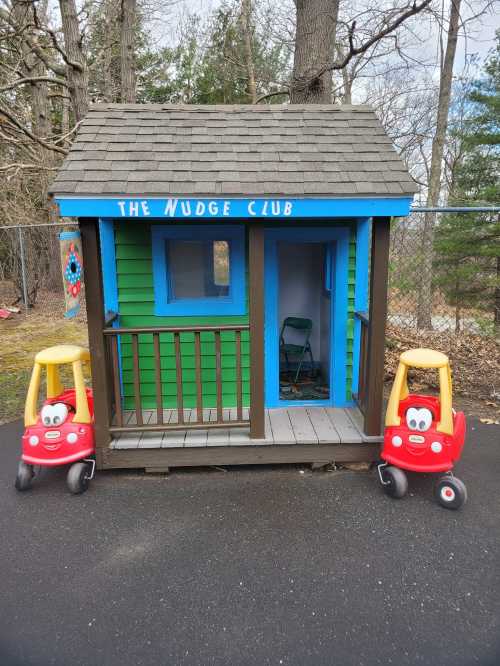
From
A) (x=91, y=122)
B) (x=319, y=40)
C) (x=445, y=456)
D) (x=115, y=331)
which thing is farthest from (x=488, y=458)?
(x=319, y=40)

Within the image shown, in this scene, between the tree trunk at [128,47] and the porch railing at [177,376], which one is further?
the tree trunk at [128,47]

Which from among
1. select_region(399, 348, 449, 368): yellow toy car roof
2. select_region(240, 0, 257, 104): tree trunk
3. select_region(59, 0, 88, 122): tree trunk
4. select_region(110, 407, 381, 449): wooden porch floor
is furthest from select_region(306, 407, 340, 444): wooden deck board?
select_region(240, 0, 257, 104): tree trunk

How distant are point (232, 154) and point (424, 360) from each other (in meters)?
2.16

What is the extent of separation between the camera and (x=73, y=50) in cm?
732

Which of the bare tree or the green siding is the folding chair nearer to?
the green siding

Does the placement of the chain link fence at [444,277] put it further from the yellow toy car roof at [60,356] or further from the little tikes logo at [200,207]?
the yellow toy car roof at [60,356]

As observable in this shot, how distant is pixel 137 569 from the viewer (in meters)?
2.55

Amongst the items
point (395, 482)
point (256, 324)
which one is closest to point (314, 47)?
point (256, 324)

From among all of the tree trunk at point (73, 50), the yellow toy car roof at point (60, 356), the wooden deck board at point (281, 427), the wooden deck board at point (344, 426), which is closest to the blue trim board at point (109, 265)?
the yellow toy car roof at point (60, 356)

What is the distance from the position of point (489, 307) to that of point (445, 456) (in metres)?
4.96

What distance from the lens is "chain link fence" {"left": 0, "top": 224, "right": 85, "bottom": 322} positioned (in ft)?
35.2

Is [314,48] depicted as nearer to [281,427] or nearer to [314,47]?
[314,47]

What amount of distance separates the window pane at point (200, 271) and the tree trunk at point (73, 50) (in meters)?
5.21

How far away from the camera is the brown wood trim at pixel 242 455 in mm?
3508
